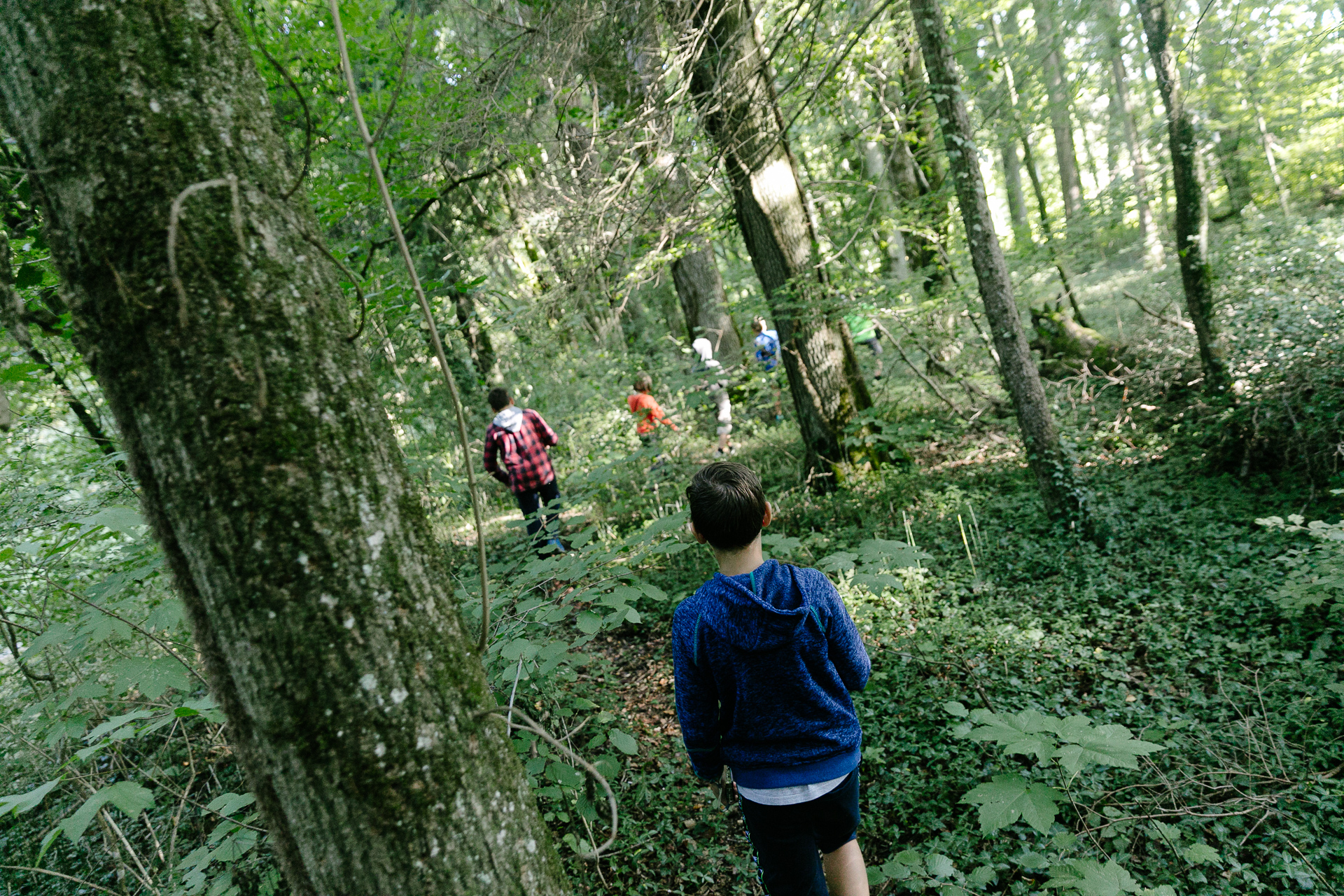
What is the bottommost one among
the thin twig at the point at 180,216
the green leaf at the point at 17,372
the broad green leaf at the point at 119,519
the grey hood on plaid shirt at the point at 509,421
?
the grey hood on plaid shirt at the point at 509,421

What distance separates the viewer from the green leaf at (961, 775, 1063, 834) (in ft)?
6.03

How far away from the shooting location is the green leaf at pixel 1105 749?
73.0 inches

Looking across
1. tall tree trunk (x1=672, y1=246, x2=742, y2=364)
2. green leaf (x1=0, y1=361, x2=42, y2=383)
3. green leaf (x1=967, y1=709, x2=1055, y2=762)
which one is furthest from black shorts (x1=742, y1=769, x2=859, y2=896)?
tall tree trunk (x1=672, y1=246, x2=742, y2=364)

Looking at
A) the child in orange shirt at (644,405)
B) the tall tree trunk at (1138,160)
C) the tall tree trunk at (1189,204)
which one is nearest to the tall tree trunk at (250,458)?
the child in orange shirt at (644,405)

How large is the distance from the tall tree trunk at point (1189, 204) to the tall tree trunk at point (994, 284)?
184 centimetres

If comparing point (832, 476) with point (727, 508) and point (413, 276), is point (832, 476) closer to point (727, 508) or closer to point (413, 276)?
point (727, 508)

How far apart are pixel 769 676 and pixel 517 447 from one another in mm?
4843

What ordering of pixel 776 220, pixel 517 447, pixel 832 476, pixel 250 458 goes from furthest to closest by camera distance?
pixel 832 476 < pixel 517 447 < pixel 776 220 < pixel 250 458

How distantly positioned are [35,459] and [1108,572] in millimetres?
8215

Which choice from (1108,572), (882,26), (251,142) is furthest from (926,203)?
(251,142)

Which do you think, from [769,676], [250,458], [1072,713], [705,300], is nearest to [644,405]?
[705,300]

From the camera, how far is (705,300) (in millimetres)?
10438

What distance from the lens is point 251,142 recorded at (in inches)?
51.9

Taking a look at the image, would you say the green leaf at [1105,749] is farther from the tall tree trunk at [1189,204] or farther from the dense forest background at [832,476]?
the tall tree trunk at [1189,204]
